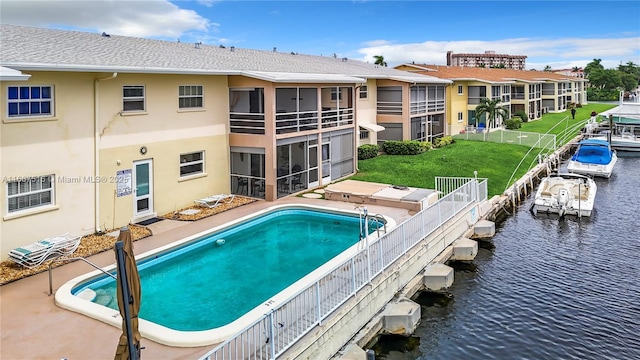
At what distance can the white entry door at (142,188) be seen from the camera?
19.4 metres

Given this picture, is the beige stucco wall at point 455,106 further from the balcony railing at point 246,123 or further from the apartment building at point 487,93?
the balcony railing at point 246,123

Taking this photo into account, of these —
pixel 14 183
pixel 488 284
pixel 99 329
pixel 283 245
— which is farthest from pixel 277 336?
pixel 14 183

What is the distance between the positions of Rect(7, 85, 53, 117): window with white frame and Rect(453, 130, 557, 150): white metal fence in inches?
1510

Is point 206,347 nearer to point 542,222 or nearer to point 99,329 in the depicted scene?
point 99,329

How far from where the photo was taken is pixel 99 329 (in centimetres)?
1079

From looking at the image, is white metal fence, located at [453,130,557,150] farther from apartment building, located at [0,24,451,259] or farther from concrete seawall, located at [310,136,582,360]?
concrete seawall, located at [310,136,582,360]

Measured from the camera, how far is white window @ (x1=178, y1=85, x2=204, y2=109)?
2131cm

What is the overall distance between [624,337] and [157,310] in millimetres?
12260

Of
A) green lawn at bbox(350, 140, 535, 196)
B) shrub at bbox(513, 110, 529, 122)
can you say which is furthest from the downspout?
shrub at bbox(513, 110, 529, 122)

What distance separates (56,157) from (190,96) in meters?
6.93

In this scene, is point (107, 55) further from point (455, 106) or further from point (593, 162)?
point (455, 106)

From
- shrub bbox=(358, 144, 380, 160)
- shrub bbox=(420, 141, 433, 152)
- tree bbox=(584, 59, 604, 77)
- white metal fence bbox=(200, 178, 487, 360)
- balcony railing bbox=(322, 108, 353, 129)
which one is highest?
tree bbox=(584, 59, 604, 77)

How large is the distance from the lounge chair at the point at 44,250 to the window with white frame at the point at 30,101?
160 inches

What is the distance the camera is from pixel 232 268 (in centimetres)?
1545
